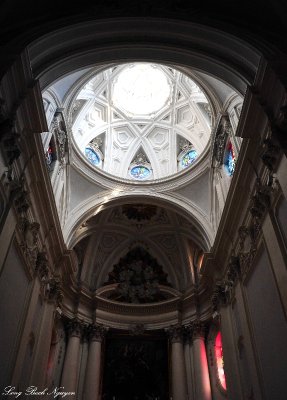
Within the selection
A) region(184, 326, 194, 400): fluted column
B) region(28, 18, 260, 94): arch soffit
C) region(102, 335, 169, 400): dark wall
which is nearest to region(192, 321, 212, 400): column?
region(184, 326, 194, 400): fluted column

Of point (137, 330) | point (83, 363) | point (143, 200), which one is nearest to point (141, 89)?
point (143, 200)

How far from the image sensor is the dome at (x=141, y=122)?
18.7m

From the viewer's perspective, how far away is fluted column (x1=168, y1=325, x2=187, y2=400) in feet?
53.9

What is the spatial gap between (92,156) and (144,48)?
9.81 m

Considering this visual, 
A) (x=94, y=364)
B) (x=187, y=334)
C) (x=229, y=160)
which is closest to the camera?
(x=229, y=160)

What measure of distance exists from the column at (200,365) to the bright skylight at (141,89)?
12755 mm

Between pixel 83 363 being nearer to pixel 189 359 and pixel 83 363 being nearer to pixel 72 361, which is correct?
pixel 72 361

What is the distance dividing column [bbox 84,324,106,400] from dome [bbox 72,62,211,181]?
842 centimetres

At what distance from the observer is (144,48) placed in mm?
10594

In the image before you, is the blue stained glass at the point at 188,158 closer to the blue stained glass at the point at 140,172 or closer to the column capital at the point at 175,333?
the blue stained glass at the point at 140,172

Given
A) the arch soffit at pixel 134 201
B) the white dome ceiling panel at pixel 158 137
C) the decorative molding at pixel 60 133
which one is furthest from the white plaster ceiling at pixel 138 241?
the decorative molding at pixel 60 133

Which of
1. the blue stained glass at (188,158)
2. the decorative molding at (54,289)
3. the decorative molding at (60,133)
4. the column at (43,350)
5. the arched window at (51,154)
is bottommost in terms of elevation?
the column at (43,350)

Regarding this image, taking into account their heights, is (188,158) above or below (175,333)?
above

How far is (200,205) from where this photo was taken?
58.6 ft
